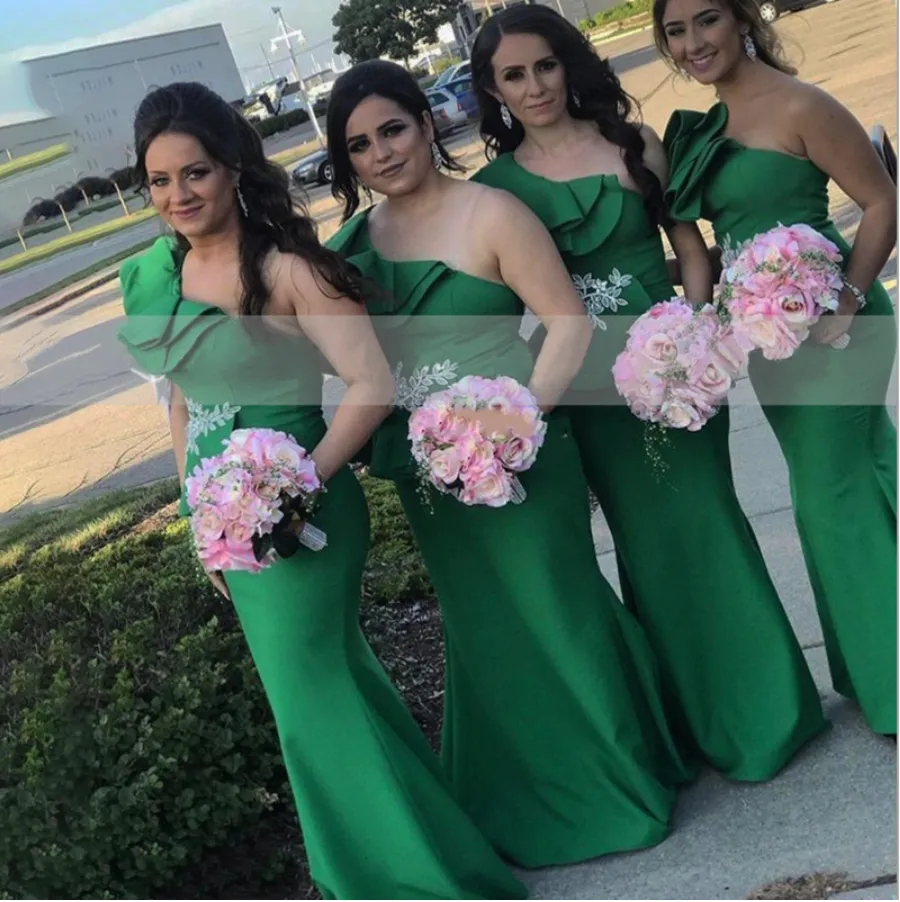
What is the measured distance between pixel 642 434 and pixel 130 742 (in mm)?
1483

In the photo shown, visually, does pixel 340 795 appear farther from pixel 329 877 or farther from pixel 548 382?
pixel 548 382

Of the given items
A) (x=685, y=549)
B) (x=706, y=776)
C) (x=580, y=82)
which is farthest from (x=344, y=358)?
(x=706, y=776)

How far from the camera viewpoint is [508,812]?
309 centimetres

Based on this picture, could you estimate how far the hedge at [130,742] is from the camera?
9.63 feet

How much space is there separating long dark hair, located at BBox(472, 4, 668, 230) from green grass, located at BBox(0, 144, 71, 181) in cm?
100

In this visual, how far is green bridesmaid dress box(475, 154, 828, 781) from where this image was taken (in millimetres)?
2980

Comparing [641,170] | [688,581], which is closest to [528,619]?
[688,581]

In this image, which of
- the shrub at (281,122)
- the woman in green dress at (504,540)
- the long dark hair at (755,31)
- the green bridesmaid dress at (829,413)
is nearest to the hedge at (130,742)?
Answer: the woman in green dress at (504,540)

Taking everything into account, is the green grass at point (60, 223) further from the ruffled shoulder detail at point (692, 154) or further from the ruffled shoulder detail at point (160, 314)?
the ruffled shoulder detail at point (692, 154)

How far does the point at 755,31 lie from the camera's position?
2.92 m

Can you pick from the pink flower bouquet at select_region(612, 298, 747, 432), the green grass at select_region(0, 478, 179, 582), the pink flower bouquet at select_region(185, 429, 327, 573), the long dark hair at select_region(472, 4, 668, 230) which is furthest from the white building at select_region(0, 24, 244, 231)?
the green grass at select_region(0, 478, 179, 582)

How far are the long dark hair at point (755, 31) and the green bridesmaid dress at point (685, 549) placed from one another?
1.38 feet

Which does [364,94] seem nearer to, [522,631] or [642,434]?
[642,434]

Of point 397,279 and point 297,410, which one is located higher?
point 397,279
